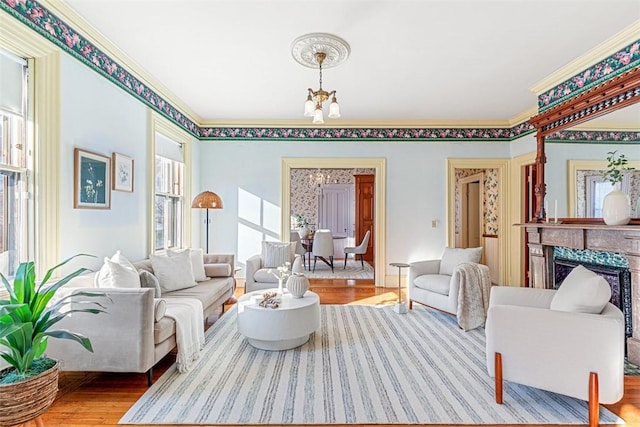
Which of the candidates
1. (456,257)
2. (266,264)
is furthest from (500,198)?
(266,264)

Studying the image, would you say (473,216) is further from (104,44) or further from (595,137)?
(104,44)

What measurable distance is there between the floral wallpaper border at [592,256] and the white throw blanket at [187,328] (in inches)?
140

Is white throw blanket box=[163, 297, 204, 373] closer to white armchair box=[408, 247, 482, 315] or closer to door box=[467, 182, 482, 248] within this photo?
white armchair box=[408, 247, 482, 315]

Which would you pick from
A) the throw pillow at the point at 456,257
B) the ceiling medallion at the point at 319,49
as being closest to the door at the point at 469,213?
the throw pillow at the point at 456,257

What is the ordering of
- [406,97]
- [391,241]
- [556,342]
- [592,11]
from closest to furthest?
[556,342] → [592,11] → [406,97] → [391,241]

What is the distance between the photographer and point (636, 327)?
254cm

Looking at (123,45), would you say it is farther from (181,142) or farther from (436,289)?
(436,289)

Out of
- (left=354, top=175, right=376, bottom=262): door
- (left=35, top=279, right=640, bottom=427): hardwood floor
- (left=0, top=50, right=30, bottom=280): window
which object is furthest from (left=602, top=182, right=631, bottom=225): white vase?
(left=354, top=175, right=376, bottom=262): door

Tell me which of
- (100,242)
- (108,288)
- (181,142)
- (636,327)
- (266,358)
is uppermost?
(181,142)

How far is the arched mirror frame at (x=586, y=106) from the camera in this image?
2.55 m

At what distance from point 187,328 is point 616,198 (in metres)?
3.70

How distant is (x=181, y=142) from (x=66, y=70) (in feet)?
7.51

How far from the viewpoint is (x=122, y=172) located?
10.8 ft

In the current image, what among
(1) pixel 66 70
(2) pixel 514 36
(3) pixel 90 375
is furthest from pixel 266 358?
(2) pixel 514 36
